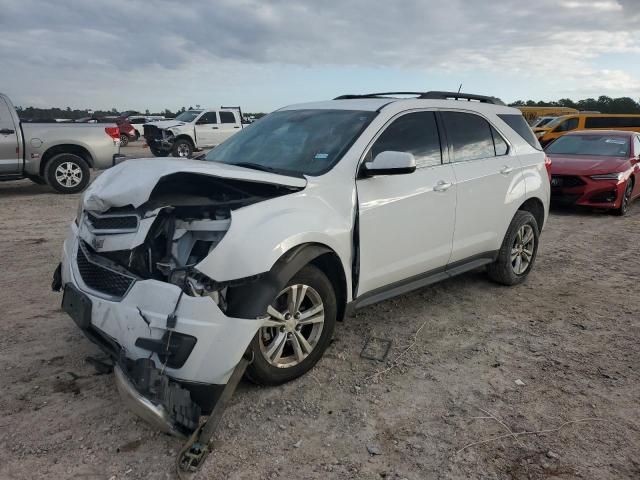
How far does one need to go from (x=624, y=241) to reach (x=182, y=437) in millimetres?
7121

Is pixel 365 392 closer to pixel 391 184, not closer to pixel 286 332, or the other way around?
pixel 286 332

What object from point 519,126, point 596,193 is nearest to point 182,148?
point 596,193

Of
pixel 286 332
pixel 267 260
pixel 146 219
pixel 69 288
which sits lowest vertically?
pixel 286 332

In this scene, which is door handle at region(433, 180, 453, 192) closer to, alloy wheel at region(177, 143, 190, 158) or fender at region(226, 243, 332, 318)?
fender at region(226, 243, 332, 318)

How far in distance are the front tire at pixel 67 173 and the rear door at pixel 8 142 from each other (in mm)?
590

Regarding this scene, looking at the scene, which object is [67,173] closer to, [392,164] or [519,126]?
[519,126]

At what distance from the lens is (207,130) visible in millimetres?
19219

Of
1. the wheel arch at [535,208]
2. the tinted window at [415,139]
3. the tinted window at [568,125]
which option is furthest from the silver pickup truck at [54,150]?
the tinted window at [568,125]

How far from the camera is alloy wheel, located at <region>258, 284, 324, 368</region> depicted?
3.06m

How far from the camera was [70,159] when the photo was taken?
34.4ft

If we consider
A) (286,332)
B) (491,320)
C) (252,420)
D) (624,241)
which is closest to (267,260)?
(286,332)

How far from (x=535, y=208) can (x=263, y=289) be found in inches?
148

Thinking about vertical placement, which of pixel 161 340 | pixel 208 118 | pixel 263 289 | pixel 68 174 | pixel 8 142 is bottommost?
pixel 68 174

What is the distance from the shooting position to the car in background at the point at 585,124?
67.2 ft
